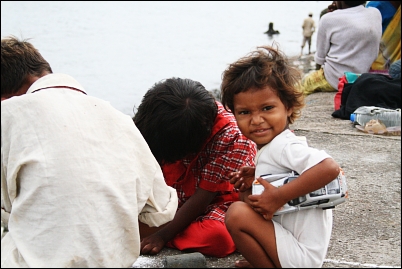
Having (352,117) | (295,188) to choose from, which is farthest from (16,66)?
(352,117)

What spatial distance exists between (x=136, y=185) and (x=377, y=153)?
2.21m

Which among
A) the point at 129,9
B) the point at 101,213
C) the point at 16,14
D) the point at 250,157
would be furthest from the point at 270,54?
the point at 129,9

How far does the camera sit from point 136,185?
2.05 metres

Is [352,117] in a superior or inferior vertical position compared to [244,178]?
inferior

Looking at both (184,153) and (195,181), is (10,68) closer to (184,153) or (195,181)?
(184,153)

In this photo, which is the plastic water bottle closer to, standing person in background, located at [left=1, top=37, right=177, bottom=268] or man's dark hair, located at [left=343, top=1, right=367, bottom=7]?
man's dark hair, located at [left=343, top=1, right=367, bottom=7]

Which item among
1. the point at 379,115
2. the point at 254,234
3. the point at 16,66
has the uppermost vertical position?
the point at 16,66

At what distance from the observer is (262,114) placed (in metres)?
2.21

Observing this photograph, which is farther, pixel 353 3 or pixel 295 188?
pixel 353 3

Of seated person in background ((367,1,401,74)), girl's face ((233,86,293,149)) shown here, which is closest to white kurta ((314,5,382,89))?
seated person in background ((367,1,401,74))

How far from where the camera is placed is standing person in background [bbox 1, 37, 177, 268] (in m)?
1.85

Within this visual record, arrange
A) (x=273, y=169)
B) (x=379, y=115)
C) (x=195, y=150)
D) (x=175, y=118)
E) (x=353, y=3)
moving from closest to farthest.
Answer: (x=273, y=169)
(x=175, y=118)
(x=195, y=150)
(x=379, y=115)
(x=353, y=3)

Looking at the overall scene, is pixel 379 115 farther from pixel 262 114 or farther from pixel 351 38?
pixel 262 114

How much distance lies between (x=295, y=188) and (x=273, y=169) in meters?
0.18
